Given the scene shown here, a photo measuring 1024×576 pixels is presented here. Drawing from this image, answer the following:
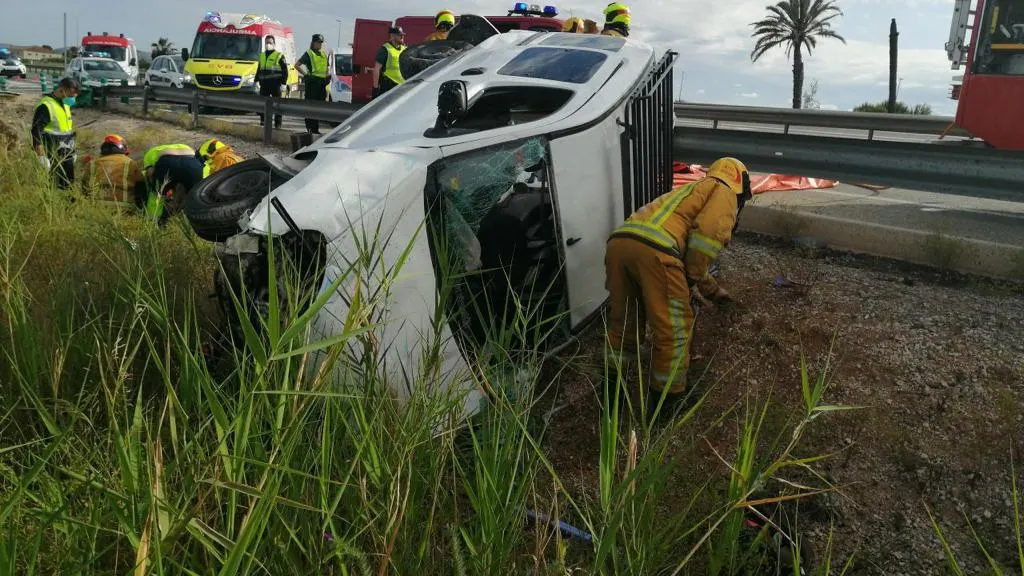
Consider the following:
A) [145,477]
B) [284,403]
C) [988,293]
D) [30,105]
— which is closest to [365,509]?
[284,403]

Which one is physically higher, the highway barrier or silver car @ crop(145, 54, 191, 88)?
silver car @ crop(145, 54, 191, 88)

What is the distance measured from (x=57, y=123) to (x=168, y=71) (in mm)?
16100

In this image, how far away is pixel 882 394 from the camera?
136 inches

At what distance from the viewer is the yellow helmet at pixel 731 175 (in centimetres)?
405

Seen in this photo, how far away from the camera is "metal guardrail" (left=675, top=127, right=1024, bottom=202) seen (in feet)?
15.1

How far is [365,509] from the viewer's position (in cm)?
197

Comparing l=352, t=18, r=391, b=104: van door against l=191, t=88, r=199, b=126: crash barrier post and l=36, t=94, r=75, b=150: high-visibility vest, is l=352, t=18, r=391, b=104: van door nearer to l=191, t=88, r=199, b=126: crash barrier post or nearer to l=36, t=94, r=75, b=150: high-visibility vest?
l=191, t=88, r=199, b=126: crash barrier post

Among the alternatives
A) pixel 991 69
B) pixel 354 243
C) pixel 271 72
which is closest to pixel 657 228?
pixel 354 243

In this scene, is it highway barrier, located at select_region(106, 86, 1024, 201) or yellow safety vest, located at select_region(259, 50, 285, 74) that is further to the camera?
yellow safety vest, located at select_region(259, 50, 285, 74)

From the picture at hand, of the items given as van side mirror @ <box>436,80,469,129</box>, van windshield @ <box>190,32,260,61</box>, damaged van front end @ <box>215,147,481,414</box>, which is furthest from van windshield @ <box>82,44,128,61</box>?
damaged van front end @ <box>215,147,481,414</box>

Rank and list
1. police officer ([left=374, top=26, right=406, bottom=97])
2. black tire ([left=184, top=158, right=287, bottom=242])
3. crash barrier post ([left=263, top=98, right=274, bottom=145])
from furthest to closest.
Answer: crash barrier post ([left=263, top=98, right=274, bottom=145]) < police officer ([left=374, top=26, right=406, bottom=97]) < black tire ([left=184, top=158, right=287, bottom=242])

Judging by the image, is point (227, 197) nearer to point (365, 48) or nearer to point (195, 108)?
point (195, 108)

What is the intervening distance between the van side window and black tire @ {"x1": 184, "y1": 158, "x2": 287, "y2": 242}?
3.20 ft

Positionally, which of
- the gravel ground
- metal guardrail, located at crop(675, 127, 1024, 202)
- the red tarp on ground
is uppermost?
metal guardrail, located at crop(675, 127, 1024, 202)
